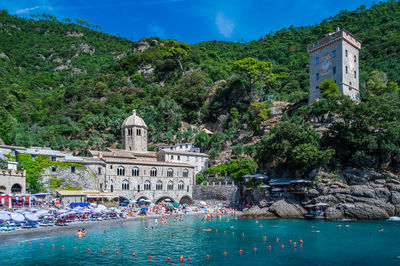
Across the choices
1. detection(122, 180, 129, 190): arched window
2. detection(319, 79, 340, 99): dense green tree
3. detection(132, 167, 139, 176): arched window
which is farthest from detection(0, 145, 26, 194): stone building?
detection(319, 79, 340, 99): dense green tree

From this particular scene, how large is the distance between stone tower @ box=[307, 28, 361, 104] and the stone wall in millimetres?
22882

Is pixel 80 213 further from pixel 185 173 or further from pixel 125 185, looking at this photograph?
pixel 185 173

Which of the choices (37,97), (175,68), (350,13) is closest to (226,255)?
(175,68)

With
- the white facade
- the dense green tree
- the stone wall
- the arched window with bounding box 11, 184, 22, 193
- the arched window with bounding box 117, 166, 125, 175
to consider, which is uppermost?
the dense green tree

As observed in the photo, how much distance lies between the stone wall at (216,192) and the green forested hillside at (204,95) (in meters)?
7.70

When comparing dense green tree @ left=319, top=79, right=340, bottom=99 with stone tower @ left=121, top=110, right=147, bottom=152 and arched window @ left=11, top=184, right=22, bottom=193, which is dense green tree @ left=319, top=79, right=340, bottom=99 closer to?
stone tower @ left=121, top=110, right=147, bottom=152

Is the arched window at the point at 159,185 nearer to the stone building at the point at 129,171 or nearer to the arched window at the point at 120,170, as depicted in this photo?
the stone building at the point at 129,171

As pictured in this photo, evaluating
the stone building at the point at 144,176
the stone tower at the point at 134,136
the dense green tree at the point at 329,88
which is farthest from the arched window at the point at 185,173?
the dense green tree at the point at 329,88

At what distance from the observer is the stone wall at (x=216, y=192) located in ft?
178

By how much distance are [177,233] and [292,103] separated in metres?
43.5

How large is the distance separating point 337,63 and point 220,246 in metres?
42.2

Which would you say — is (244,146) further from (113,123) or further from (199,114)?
(113,123)

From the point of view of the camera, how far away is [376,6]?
123m

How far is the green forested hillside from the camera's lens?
4834 centimetres
